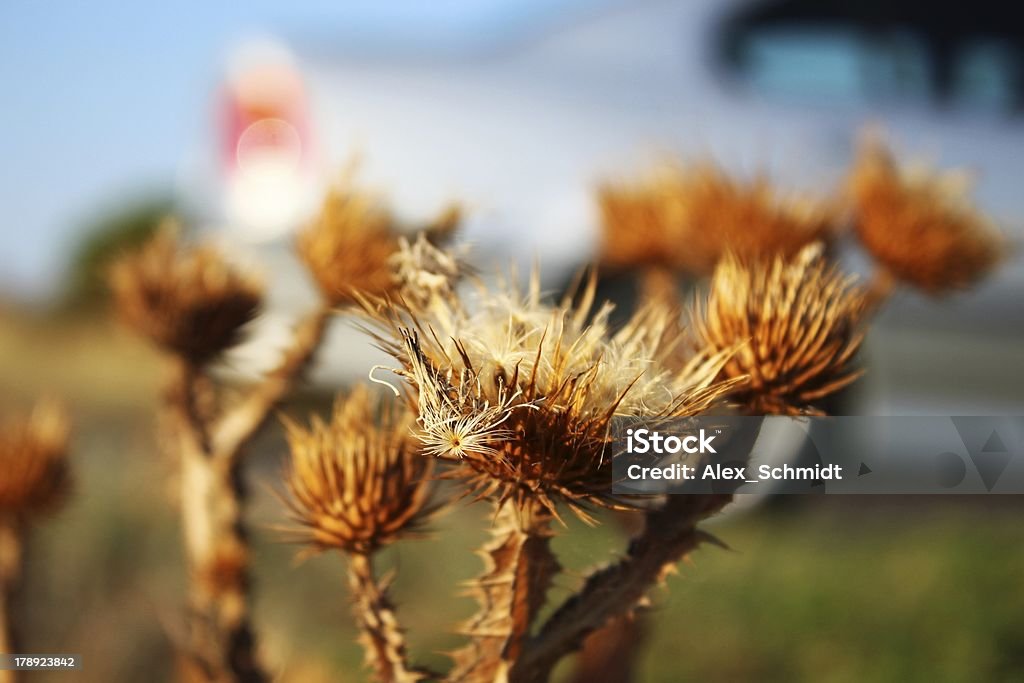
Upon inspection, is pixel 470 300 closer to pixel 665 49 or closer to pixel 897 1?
pixel 665 49

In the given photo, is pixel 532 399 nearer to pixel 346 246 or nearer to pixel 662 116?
pixel 346 246

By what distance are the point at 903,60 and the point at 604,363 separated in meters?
5.25

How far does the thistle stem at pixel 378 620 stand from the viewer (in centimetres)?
108

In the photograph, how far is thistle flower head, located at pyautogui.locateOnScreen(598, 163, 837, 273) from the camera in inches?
63.9

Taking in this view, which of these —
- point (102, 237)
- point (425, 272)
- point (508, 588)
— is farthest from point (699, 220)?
point (102, 237)

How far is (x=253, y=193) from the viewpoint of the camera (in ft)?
15.0

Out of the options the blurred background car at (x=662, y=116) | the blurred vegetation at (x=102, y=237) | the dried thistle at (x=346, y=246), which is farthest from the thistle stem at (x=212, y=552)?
the blurred vegetation at (x=102, y=237)

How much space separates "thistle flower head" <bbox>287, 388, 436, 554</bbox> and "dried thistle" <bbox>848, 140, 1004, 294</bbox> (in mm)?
927

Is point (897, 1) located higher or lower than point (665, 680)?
higher

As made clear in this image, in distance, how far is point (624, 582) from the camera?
1083mm

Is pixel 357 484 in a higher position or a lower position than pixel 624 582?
higher

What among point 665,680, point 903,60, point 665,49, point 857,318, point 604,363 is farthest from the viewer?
point 903,60

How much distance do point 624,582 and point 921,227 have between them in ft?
2.91

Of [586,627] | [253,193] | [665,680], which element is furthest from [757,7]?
[586,627]
